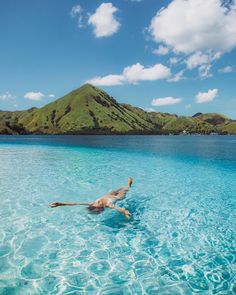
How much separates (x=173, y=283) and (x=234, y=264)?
129 inches

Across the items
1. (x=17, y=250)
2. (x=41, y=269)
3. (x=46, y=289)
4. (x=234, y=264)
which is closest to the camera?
(x=46, y=289)

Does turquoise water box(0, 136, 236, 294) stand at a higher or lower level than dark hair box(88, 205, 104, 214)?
lower

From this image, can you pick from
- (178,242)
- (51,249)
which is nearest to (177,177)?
(178,242)

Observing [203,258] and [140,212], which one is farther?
[140,212]

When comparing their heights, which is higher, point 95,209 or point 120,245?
point 95,209

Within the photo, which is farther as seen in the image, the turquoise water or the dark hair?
the dark hair

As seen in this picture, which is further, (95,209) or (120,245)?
(95,209)

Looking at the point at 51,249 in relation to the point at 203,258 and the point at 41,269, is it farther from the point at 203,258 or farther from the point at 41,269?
the point at 203,258

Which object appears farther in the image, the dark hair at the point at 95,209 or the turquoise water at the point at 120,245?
the dark hair at the point at 95,209

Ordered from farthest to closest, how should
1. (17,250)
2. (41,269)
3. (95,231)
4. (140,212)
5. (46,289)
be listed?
1. (140,212)
2. (95,231)
3. (17,250)
4. (41,269)
5. (46,289)

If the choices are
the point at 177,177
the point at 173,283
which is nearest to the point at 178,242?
the point at 173,283

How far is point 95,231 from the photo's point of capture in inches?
551

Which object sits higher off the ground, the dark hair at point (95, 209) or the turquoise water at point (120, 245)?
the dark hair at point (95, 209)

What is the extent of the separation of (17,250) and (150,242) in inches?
251
